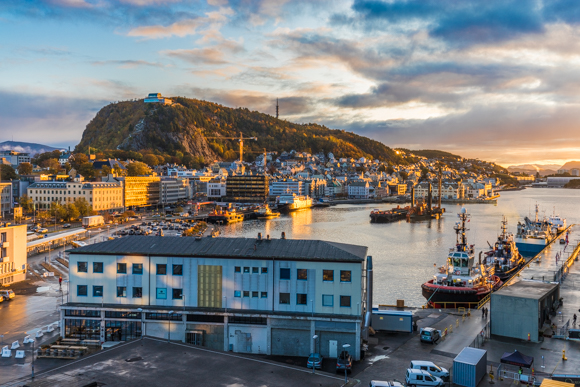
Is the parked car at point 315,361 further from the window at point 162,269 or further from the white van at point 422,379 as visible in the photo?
the window at point 162,269

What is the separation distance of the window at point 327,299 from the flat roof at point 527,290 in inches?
178

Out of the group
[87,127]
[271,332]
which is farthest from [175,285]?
[87,127]

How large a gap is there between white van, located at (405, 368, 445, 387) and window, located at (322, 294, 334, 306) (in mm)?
2941

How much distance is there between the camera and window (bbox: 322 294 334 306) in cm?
1180

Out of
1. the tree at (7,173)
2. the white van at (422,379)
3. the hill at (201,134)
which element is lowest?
the white van at (422,379)

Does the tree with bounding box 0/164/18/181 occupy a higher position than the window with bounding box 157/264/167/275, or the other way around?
the tree with bounding box 0/164/18/181

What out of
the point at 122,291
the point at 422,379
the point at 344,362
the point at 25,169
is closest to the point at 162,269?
the point at 122,291

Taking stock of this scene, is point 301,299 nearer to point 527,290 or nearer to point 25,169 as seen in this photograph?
point 527,290

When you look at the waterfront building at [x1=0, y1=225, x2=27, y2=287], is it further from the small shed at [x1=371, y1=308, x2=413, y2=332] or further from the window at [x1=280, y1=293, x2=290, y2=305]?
the small shed at [x1=371, y1=308, x2=413, y2=332]

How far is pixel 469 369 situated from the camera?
30.6ft

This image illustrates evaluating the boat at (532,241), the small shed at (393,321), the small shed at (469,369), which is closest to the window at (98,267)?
the small shed at (393,321)

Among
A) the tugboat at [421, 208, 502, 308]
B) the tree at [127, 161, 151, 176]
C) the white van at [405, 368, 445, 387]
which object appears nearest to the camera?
the white van at [405, 368, 445, 387]

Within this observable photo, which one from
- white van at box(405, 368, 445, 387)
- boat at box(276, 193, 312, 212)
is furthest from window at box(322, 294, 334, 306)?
boat at box(276, 193, 312, 212)

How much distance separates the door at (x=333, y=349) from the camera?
11.4 m
